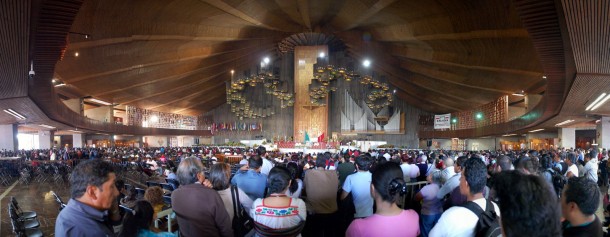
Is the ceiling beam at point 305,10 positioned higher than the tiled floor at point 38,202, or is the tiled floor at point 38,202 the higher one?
the ceiling beam at point 305,10

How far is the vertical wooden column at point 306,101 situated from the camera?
93.2ft

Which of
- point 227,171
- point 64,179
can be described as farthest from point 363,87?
point 227,171

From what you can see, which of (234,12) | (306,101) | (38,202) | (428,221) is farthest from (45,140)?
(428,221)

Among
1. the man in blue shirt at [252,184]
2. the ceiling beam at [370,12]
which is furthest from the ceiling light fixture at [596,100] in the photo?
the man in blue shirt at [252,184]

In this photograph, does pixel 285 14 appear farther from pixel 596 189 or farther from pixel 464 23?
pixel 596 189

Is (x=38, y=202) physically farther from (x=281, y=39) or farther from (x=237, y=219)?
(x=281, y=39)

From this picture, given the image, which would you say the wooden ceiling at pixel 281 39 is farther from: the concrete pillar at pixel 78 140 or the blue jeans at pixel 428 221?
the blue jeans at pixel 428 221

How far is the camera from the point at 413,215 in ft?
7.61

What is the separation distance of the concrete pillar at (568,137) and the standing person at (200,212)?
23948mm

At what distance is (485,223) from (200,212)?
6.50 ft

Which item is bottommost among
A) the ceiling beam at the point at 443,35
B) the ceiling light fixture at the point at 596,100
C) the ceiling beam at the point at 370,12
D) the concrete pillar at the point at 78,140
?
the concrete pillar at the point at 78,140

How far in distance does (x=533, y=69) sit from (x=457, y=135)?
15.0 m

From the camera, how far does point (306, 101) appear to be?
29.0 m

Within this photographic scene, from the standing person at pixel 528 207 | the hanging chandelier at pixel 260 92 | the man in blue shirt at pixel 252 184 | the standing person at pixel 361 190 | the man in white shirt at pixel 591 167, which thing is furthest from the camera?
the hanging chandelier at pixel 260 92
